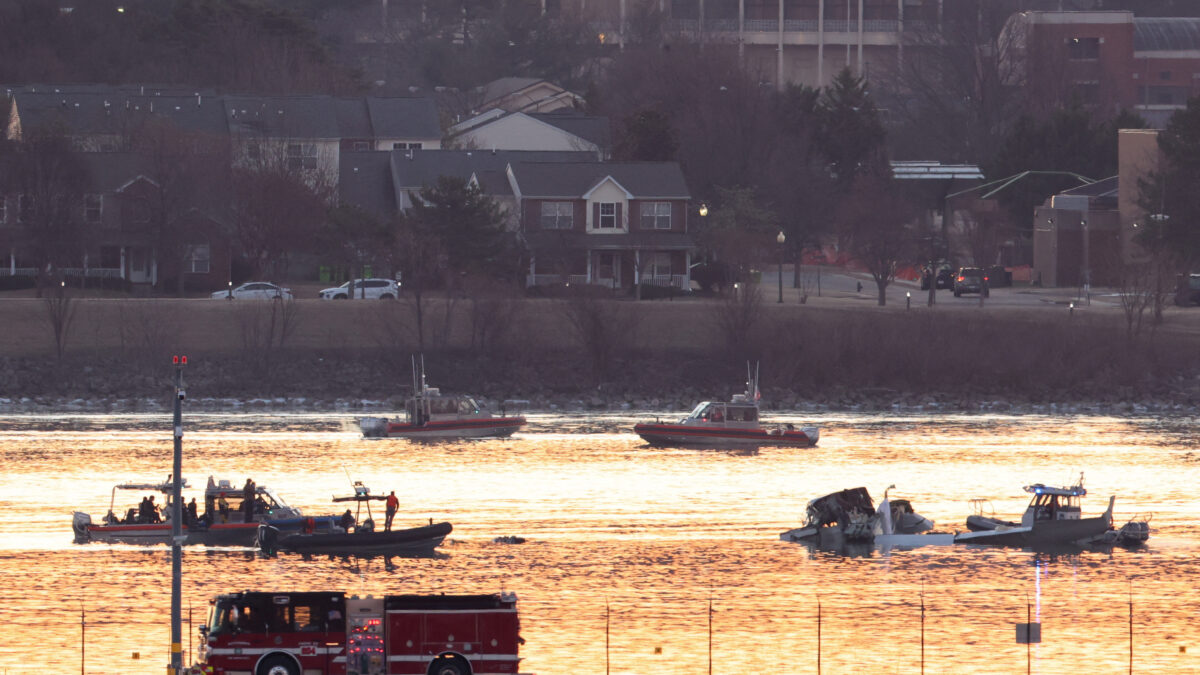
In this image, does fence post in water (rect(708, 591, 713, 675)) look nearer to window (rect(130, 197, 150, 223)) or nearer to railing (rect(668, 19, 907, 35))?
window (rect(130, 197, 150, 223))

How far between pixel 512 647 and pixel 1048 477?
136 ft

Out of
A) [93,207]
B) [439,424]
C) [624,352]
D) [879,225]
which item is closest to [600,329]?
[624,352]

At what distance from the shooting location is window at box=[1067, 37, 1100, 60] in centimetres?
18462

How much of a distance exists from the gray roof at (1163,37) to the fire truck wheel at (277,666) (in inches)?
6785

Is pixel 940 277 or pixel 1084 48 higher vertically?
pixel 1084 48

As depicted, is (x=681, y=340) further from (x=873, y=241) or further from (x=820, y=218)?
(x=820, y=218)

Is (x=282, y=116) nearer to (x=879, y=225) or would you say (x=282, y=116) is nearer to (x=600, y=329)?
(x=879, y=225)

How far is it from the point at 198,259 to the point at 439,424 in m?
37.3

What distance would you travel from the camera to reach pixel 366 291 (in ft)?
356

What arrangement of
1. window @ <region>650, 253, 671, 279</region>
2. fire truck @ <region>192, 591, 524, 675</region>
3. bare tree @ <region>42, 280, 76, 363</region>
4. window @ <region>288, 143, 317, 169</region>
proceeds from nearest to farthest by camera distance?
fire truck @ <region>192, 591, 524, 675</region> < bare tree @ <region>42, 280, 76, 363</region> < window @ <region>650, 253, 671, 279</region> < window @ <region>288, 143, 317, 169</region>

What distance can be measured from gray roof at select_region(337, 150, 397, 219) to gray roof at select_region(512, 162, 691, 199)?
912 cm

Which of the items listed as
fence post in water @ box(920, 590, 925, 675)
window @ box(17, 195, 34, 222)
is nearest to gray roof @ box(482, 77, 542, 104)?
window @ box(17, 195, 34, 222)

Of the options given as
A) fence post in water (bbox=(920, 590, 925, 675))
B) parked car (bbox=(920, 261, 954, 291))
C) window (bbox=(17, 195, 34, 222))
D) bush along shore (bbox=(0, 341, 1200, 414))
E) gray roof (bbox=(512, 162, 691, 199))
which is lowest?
fence post in water (bbox=(920, 590, 925, 675))

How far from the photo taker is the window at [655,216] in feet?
384
